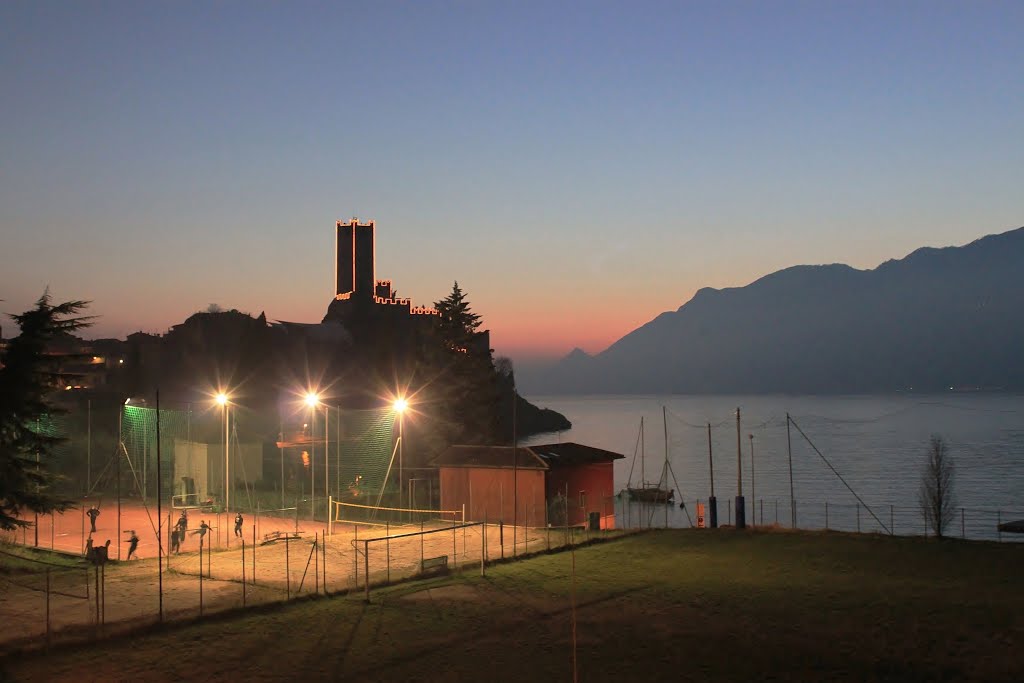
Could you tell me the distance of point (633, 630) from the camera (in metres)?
19.0

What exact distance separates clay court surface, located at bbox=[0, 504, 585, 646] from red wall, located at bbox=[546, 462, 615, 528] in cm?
266

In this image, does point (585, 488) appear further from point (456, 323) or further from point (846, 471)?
point (846, 471)

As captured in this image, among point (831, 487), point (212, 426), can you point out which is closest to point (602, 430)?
point (831, 487)

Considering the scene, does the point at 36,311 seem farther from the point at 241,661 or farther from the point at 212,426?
the point at 212,426

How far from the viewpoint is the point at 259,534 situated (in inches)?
1359

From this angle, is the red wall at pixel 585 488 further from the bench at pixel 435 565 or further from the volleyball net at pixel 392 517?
the bench at pixel 435 565

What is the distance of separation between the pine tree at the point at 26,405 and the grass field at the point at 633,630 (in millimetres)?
11006

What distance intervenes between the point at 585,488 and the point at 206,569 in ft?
58.0

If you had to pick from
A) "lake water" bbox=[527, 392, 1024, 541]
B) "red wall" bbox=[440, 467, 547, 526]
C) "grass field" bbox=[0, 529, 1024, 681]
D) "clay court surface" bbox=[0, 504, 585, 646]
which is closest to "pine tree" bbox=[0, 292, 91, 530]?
"clay court surface" bbox=[0, 504, 585, 646]

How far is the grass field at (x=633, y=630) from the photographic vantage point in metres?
16.2

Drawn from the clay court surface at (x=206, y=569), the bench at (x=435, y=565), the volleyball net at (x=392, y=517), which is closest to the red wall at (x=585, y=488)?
the clay court surface at (x=206, y=569)

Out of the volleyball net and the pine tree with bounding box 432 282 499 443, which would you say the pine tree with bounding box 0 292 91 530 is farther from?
the pine tree with bounding box 432 282 499 443

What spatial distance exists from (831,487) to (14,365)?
69.0 metres

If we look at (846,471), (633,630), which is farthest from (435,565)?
(846,471)
